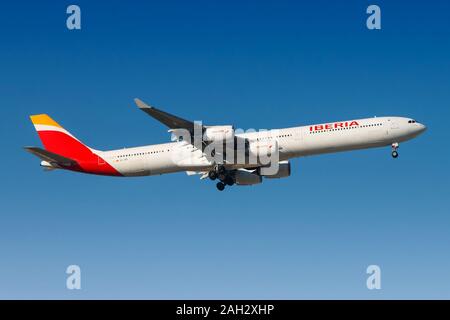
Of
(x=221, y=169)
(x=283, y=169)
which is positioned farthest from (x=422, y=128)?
(x=221, y=169)

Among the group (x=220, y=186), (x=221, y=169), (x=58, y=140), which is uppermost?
(x=58, y=140)

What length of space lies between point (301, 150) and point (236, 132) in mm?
5983

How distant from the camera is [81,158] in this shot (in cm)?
7406

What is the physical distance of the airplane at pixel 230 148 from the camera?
67.2 meters

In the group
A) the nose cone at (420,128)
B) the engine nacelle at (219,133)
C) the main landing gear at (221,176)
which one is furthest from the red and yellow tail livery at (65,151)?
the nose cone at (420,128)

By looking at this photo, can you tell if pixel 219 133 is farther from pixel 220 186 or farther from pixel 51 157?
pixel 51 157

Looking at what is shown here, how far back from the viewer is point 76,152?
74.7 m

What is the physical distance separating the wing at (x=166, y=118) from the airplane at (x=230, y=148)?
0.26 ft

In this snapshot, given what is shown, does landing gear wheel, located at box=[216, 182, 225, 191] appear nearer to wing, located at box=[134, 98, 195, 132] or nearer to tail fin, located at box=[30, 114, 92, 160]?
wing, located at box=[134, 98, 195, 132]

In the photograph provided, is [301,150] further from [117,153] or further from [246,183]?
[117,153]

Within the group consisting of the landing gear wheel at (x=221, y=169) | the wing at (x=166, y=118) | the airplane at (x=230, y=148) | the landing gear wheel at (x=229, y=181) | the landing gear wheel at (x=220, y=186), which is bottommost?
the landing gear wheel at (x=220, y=186)

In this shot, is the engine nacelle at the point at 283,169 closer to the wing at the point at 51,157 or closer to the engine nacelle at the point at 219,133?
the engine nacelle at the point at 219,133

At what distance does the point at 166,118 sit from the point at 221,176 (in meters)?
9.86
